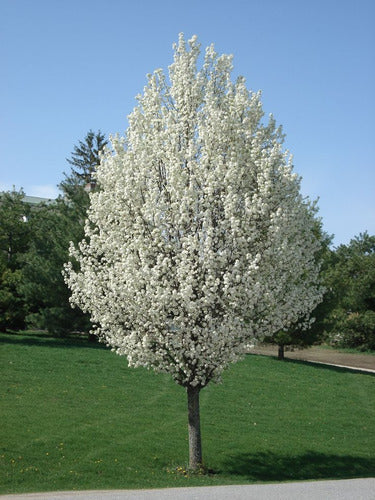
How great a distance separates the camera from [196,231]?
15023 millimetres

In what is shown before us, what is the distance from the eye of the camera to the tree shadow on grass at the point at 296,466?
16.8 m

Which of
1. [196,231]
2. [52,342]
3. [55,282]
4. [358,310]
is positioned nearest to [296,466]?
[196,231]

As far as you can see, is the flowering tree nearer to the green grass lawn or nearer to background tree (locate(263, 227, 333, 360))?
the green grass lawn

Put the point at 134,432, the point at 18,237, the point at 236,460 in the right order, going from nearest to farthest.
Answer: the point at 236,460, the point at 134,432, the point at 18,237

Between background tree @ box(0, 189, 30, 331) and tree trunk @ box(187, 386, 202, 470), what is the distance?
24.4m

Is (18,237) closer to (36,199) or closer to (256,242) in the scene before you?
(256,242)

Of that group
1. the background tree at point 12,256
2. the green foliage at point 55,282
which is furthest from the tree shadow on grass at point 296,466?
the background tree at point 12,256

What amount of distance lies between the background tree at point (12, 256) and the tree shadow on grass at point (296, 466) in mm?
24590

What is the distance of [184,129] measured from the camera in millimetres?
15742

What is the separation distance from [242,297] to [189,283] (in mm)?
1849

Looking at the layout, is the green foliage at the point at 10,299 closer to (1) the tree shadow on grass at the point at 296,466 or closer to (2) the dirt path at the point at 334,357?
(2) the dirt path at the point at 334,357

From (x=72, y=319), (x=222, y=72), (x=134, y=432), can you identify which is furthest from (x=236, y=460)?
(x=72, y=319)

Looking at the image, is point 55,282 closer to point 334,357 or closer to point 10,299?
point 10,299

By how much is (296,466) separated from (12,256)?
3362 cm
